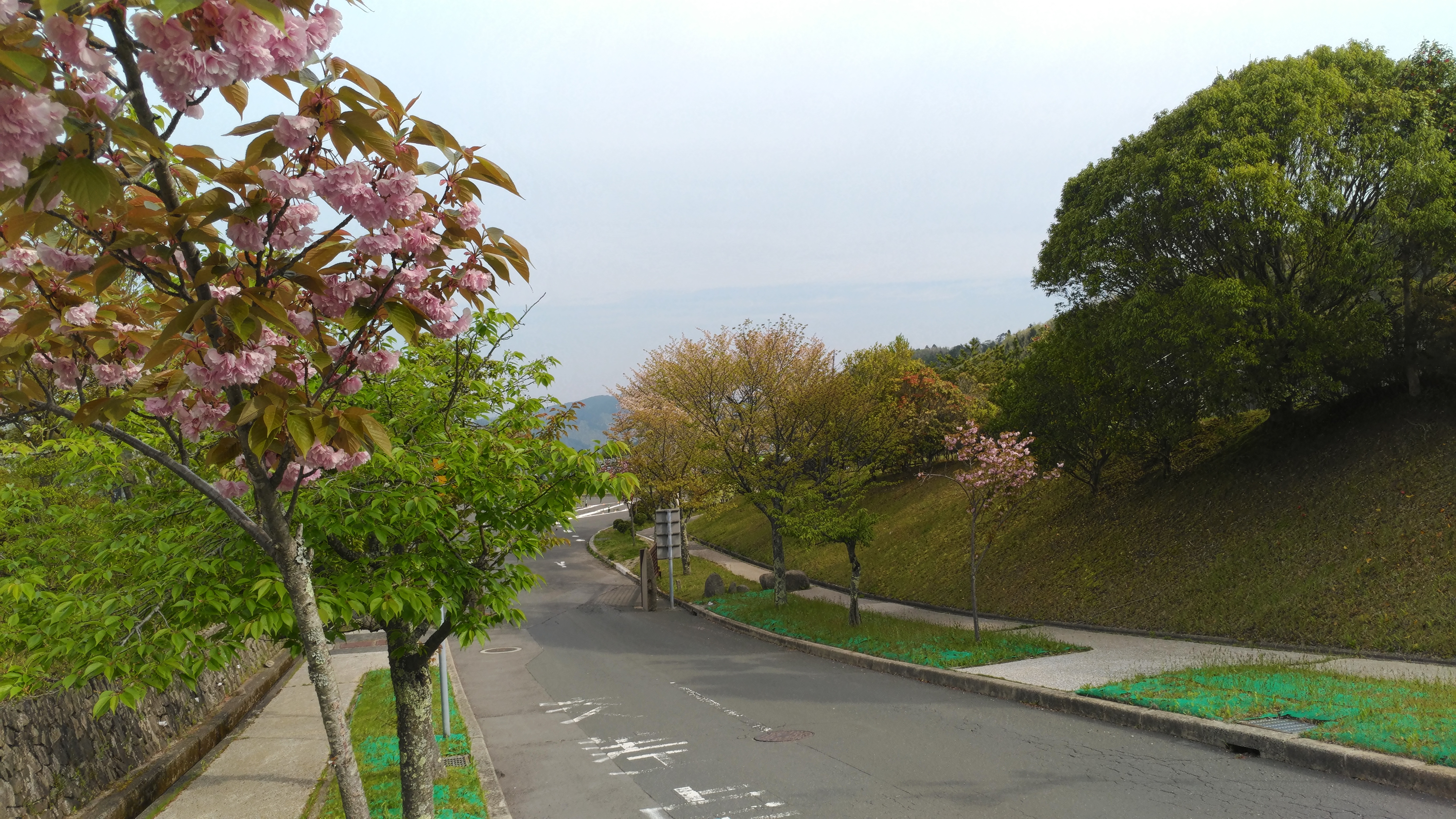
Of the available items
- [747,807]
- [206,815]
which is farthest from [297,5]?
[206,815]

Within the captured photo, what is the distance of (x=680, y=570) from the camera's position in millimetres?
32594

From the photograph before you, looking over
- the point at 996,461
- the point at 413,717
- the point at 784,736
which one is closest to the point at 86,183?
the point at 413,717

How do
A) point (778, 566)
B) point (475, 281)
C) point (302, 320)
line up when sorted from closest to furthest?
point (302, 320)
point (475, 281)
point (778, 566)

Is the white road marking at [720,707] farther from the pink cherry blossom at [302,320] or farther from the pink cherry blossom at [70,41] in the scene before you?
the pink cherry blossom at [70,41]

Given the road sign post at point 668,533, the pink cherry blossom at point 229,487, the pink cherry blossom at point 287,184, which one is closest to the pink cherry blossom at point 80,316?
the pink cherry blossom at point 287,184

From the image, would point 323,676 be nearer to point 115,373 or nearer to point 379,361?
point 379,361

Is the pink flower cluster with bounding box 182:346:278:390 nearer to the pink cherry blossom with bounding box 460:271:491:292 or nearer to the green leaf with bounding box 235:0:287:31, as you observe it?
the pink cherry blossom with bounding box 460:271:491:292

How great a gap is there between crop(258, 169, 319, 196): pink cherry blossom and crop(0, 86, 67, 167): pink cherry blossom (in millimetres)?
677

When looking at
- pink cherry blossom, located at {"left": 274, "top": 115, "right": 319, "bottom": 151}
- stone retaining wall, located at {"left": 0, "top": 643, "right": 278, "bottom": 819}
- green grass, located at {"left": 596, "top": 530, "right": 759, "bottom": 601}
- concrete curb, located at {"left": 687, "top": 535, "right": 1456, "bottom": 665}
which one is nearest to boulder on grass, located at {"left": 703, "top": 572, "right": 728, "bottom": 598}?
green grass, located at {"left": 596, "top": 530, "right": 759, "bottom": 601}

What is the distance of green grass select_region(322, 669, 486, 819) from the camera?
7816 millimetres

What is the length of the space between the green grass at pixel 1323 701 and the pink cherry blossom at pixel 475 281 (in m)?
8.10

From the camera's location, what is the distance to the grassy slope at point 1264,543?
1238cm

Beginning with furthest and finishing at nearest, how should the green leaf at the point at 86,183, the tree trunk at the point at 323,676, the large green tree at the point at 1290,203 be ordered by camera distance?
the large green tree at the point at 1290,203 < the tree trunk at the point at 323,676 < the green leaf at the point at 86,183

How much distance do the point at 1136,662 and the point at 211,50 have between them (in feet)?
43.6
